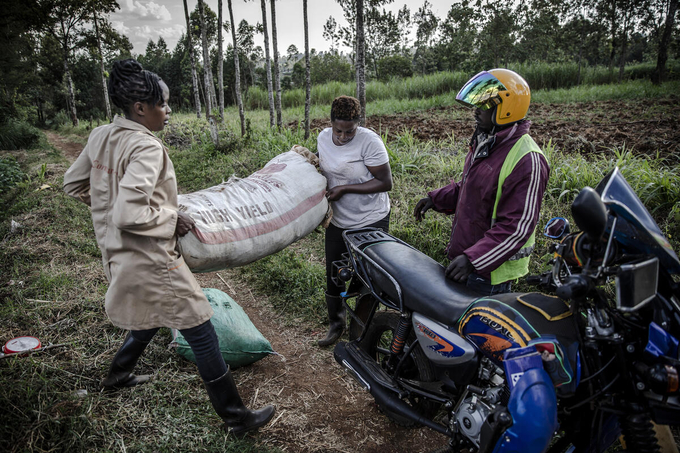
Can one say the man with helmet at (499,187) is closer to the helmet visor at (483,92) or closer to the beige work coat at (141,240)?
the helmet visor at (483,92)

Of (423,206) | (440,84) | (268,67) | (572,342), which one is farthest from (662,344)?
(440,84)

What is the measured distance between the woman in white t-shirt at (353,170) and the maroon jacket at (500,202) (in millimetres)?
789

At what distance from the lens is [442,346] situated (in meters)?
1.86

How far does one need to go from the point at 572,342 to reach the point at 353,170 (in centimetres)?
186

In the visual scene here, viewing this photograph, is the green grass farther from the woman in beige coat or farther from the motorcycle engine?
the motorcycle engine

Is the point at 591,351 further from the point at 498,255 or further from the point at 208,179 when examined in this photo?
the point at 208,179

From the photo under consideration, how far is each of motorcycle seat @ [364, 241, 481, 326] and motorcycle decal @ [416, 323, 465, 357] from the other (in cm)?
7

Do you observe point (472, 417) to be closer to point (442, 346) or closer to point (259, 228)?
point (442, 346)

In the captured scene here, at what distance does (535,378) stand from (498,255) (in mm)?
707

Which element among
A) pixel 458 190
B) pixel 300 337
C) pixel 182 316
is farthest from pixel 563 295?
pixel 300 337

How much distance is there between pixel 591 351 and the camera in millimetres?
1488

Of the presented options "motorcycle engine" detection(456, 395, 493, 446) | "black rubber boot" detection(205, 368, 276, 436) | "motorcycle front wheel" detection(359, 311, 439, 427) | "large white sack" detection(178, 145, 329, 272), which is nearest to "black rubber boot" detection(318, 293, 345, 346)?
"motorcycle front wheel" detection(359, 311, 439, 427)

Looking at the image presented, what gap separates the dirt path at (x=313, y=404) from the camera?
2.38 m

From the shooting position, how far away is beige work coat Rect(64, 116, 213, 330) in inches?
73.7
